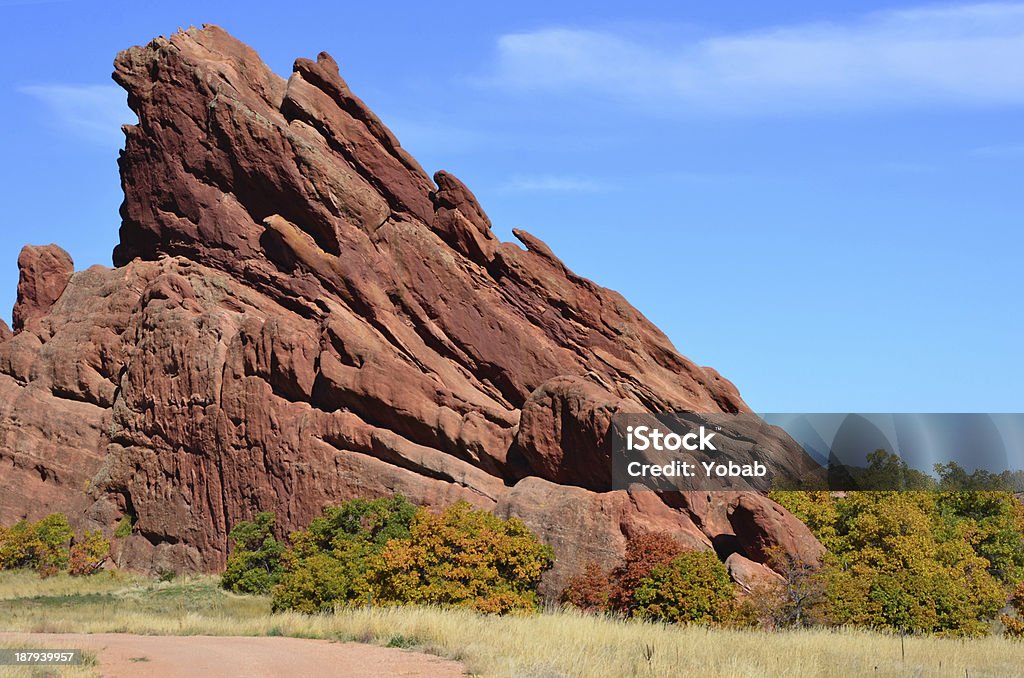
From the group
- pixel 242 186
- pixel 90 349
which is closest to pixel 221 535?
pixel 90 349

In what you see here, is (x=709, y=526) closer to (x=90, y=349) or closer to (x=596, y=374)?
(x=596, y=374)

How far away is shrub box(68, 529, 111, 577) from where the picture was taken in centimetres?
4800

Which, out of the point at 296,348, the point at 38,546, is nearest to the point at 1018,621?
the point at 296,348

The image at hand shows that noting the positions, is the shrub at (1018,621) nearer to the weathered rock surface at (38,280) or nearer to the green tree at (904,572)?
the green tree at (904,572)

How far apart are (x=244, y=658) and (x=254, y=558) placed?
25593 millimetres

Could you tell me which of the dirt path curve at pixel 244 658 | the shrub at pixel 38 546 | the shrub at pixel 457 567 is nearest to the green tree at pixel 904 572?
the shrub at pixel 457 567

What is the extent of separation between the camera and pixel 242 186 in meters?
55.0

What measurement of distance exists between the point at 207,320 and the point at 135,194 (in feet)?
37.4

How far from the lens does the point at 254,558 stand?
145 ft

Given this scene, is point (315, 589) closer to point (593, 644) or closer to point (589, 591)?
point (589, 591)

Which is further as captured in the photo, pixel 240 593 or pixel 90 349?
pixel 90 349

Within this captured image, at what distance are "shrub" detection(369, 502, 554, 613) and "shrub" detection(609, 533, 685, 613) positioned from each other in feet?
9.18

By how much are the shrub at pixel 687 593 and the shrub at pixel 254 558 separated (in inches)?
615

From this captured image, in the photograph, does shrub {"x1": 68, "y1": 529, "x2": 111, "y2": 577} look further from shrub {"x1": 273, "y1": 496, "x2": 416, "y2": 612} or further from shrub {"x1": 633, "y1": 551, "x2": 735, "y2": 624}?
shrub {"x1": 633, "y1": 551, "x2": 735, "y2": 624}
